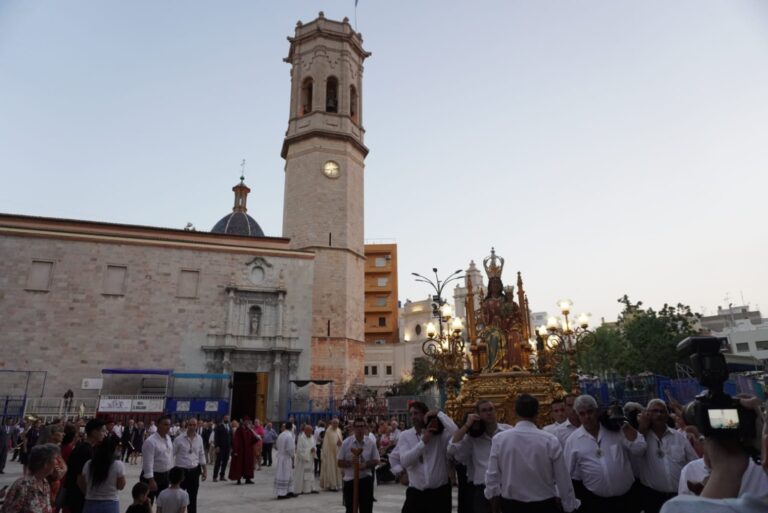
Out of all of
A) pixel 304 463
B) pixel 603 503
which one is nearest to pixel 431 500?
pixel 603 503

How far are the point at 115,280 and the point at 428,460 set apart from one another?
26.7 m

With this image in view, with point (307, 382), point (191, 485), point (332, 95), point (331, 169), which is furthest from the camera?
point (332, 95)

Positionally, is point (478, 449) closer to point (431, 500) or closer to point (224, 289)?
point (431, 500)

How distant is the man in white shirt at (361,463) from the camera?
642 cm

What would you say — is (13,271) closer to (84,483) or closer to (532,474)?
(84,483)

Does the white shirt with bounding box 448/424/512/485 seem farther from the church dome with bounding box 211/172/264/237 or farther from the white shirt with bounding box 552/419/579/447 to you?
the church dome with bounding box 211/172/264/237

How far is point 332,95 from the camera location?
110 ft

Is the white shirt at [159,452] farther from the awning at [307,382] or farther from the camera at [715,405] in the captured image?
the awning at [307,382]

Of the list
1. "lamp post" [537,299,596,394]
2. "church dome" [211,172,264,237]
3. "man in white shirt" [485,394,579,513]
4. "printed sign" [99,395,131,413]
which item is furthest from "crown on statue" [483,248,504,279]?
"church dome" [211,172,264,237]

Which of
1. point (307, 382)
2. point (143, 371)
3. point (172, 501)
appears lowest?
point (172, 501)

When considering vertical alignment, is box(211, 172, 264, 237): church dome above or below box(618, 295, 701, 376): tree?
above

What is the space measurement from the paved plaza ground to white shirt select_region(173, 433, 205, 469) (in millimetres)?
1895

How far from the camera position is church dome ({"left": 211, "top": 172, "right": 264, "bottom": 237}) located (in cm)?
3838

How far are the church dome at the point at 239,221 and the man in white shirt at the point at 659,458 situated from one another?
114 feet
